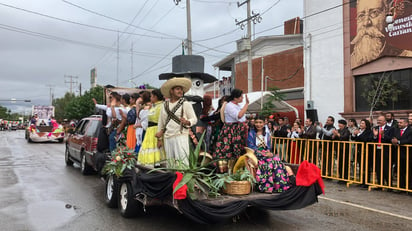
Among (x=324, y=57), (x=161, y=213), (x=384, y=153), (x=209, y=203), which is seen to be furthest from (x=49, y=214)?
(x=324, y=57)

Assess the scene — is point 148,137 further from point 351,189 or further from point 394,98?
point 394,98

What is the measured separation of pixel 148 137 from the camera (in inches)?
230

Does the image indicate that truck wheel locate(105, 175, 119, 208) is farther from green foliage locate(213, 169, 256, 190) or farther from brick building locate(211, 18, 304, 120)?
brick building locate(211, 18, 304, 120)

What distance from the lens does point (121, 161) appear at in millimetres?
5980

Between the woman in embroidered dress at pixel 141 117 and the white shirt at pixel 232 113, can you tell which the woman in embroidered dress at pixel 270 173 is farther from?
the woman in embroidered dress at pixel 141 117

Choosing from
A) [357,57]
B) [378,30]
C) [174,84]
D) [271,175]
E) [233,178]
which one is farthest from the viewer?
[357,57]

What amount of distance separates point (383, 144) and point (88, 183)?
7.20 meters

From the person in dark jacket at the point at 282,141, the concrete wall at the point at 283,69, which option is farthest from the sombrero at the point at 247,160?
the concrete wall at the point at 283,69

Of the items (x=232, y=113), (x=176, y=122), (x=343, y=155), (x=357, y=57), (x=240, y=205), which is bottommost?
(x=240, y=205)

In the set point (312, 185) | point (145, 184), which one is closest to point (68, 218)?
point (145, 184)

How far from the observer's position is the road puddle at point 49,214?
5.34m

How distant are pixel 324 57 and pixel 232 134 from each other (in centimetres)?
1225

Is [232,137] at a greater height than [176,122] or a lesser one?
lesser

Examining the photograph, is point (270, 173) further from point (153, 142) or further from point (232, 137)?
point (153, 142)
